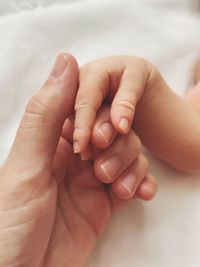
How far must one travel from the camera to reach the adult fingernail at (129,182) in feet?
2.21

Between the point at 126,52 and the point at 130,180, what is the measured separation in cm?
32

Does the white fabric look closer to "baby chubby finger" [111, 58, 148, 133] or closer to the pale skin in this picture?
the pale skin

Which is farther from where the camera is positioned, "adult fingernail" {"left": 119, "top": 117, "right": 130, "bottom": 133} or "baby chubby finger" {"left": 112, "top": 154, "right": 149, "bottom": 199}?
"baby chubby finger" {"left": 112, "top": 154, "right": 149, "bottom": 199}

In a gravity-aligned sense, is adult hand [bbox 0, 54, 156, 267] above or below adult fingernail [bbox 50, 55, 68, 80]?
below

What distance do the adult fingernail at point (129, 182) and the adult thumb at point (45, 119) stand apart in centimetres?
12

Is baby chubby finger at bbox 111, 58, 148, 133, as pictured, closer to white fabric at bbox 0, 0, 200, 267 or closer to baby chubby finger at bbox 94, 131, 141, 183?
baby chubby finger at bbox 94, 131, 141, 183

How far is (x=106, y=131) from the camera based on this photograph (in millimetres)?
588

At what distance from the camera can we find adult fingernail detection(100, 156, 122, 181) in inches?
24.9

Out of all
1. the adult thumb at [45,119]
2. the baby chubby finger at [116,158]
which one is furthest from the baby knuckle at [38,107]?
the baby chubby finger at [116,158]

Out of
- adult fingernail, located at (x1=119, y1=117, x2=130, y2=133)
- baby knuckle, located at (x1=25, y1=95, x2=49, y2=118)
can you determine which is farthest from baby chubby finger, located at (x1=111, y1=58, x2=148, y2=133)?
baby knuckle, located at (x1=25, y1=95, x2=49, y2=118)

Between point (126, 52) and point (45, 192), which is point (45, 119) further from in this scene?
point (126, 52)

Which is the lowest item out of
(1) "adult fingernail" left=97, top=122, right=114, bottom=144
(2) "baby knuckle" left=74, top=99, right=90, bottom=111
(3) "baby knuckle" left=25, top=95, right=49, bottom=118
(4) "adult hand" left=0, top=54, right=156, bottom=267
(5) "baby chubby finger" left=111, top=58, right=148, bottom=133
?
(4) "adult hand" left=0, top=54, right=156, bottom=267

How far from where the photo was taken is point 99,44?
2.93 ft

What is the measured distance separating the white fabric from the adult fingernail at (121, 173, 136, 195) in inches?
3.7
